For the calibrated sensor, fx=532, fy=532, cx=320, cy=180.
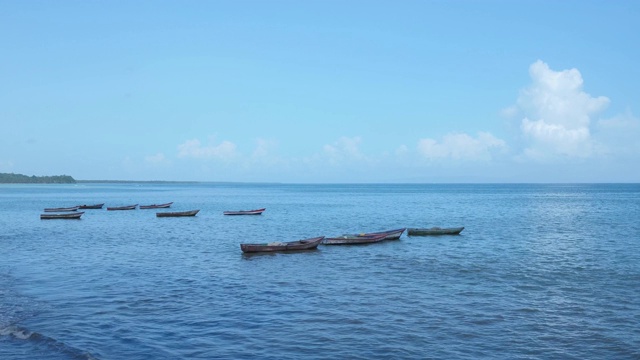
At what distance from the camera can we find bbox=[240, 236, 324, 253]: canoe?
37.4 m

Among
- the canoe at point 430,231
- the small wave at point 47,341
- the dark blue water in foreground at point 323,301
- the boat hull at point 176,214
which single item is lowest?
the small wave at point 47,341

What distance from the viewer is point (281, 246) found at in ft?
128

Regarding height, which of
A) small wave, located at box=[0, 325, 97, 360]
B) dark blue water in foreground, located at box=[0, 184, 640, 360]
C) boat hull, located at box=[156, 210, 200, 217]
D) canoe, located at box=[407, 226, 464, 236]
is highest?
canoe, located at box=[407, 226, 464, 236]

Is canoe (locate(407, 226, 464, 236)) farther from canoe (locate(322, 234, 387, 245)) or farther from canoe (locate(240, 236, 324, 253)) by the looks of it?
canoe (locate(240, 236, 324, 253))

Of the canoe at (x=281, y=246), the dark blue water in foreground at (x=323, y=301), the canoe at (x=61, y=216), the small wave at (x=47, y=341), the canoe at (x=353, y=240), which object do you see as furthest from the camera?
the canoe at (x=61, y=216)

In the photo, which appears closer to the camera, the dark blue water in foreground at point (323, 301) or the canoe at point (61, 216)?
the dark blue water in foreground at point (323, 301)

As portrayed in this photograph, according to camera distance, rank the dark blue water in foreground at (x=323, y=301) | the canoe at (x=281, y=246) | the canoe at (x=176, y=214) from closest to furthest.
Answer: the dark blue water in foreground at (x=323, y=301)
the canoe at (x=281, y=246)
the canoe at (x=176, y=214)

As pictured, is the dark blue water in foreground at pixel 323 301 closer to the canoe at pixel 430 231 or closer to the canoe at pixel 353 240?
the canoe at pixel 353 240

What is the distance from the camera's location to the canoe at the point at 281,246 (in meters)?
37.4

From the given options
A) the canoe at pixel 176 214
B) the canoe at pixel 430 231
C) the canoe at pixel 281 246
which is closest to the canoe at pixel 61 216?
the canoe at pixel 176 214

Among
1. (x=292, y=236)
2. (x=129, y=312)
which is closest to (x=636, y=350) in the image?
(x=129, y=312)

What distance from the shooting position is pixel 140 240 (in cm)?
4741

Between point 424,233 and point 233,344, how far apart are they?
35.7 m

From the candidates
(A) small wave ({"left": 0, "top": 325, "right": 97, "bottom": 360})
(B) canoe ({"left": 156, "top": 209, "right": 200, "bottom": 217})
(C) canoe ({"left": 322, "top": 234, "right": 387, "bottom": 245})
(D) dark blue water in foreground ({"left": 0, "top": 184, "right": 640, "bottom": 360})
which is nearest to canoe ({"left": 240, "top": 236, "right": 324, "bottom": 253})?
(D) dark blue water in foreground ({"left": 0, "top": 184, "right": 640, "bottom": 360})
